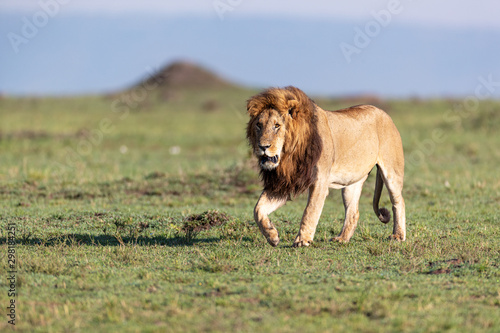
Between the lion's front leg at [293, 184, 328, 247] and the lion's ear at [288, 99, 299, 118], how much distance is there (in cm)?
89

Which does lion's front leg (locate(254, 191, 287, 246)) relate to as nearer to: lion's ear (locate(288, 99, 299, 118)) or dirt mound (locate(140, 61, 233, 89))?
lion's ear (locate(288, 99, 299, 118))

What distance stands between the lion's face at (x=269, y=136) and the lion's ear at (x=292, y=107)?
6.6 inches

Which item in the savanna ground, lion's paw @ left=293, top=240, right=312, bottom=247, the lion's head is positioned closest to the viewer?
the savanna ground

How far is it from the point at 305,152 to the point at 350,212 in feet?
5.06

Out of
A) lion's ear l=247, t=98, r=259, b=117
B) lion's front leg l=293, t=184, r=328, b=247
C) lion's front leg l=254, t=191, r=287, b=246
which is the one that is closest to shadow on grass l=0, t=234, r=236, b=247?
lion's front leg l=254, t=191, r=287, b=246

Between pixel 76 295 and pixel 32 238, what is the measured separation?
10.4 feet

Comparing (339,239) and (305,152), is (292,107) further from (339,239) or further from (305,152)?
(339,239)

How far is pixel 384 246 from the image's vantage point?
27.2 feet

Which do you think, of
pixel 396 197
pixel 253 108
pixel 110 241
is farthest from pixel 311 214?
pixel 110 241

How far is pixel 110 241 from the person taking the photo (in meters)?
9.04

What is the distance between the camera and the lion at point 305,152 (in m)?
7.76

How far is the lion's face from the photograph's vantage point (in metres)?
7.57

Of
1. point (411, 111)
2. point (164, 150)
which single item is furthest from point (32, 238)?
point (411, 111)

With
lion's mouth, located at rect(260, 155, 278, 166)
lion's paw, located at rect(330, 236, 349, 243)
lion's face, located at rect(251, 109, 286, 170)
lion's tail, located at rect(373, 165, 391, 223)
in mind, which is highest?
lion's face, located at rect(251, 109, 286, 170)
